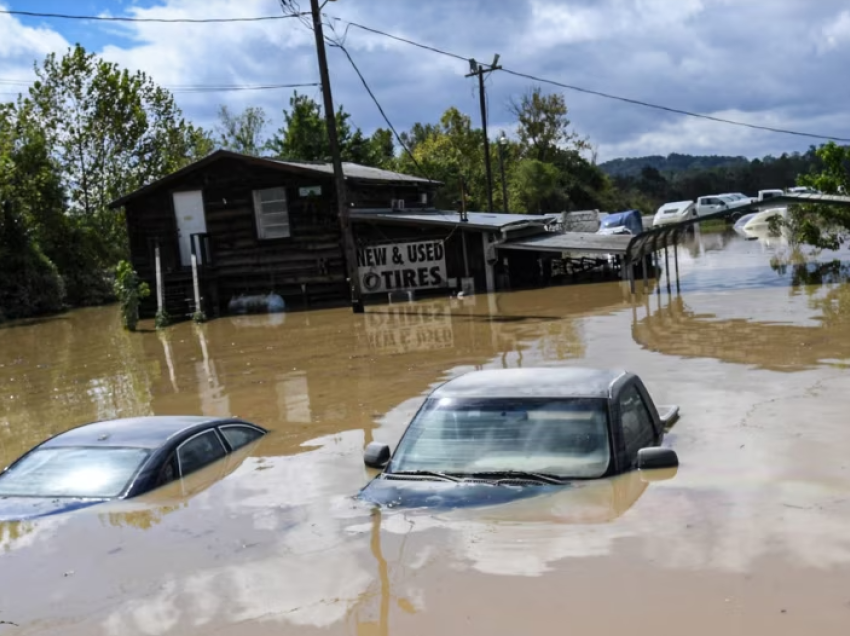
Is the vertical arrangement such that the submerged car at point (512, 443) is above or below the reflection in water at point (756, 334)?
above

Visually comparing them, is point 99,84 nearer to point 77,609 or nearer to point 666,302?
point 666,302

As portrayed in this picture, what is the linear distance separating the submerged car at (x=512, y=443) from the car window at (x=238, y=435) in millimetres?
2425

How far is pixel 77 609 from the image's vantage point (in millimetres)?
5684

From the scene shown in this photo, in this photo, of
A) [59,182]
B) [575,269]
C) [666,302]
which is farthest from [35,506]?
[59,182]

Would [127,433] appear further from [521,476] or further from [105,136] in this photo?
[105,136]

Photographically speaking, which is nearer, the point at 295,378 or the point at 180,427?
the point at 180,427

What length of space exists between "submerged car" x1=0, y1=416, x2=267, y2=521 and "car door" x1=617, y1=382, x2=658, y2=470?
3.82 metres

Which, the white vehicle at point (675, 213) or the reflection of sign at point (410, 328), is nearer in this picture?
the reflection of sign at point (410, 328)

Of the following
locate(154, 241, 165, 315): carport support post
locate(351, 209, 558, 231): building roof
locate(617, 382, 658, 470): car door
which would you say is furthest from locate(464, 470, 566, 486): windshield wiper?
locate(351, 209, 558, 231): building roof

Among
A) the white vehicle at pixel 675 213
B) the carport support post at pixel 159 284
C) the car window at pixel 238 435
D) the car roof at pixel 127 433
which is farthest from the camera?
the white vehicle at pixel 675 213

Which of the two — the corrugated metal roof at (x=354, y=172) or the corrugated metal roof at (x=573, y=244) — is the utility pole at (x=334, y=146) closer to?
the corrugated metal roof at (x=354, y=172)

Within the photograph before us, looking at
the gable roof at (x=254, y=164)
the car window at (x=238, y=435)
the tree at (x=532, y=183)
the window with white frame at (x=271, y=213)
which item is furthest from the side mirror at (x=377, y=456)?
the tree at (x=532, y=183)

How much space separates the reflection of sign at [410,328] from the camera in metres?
20.0

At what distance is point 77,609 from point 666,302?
21.3 meters
